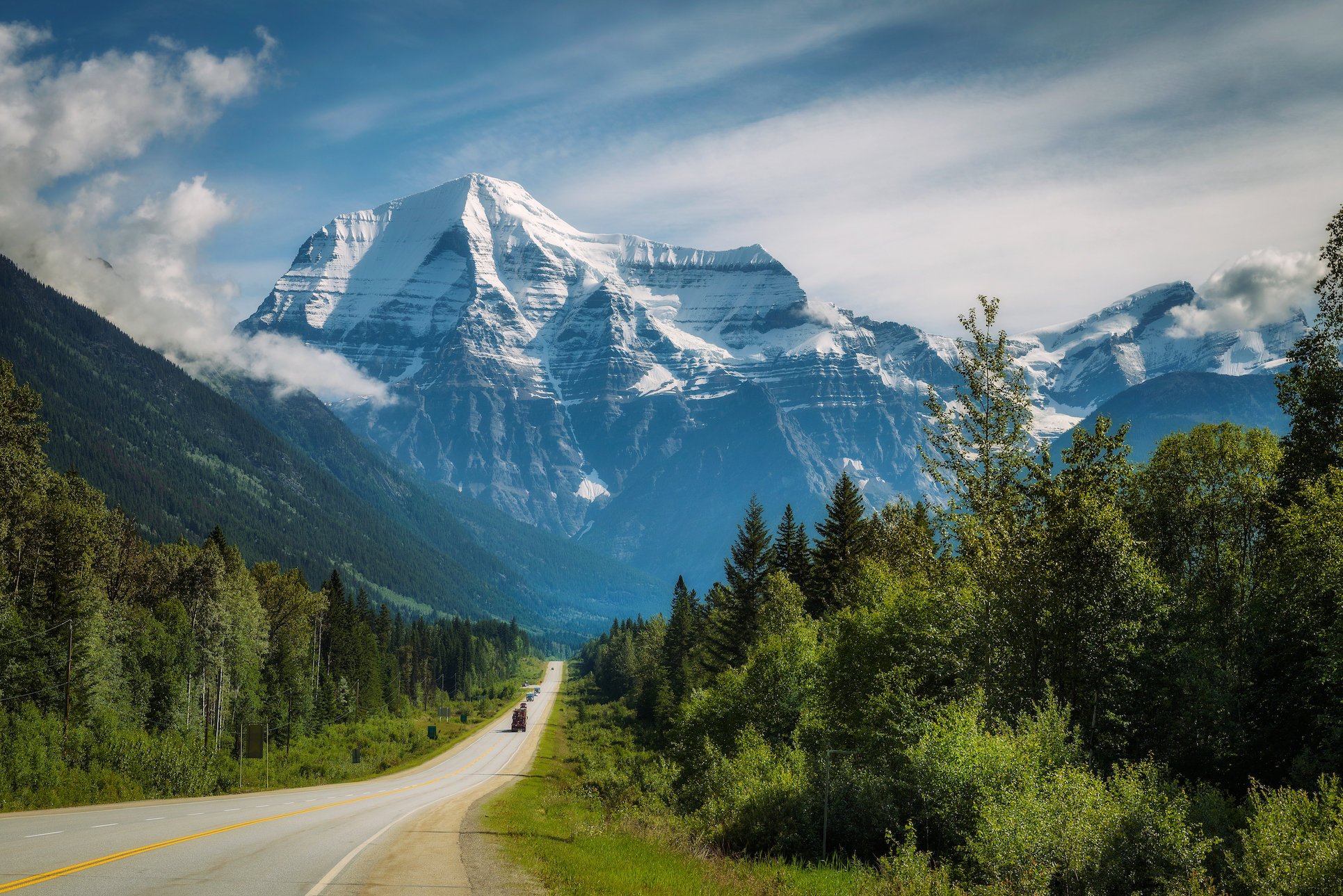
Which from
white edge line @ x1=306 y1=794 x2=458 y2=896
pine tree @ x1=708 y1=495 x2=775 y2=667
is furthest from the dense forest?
pine tree @ x1=708 y1=495 x2=775 y2=667

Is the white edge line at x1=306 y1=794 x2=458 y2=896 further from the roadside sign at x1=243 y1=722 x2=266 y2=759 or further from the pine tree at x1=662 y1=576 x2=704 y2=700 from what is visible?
the pine tree at x1=662 y1=576 x2=704 y2=700

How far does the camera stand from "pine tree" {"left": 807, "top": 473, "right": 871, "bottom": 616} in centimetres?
5744

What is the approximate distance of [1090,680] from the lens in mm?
24625

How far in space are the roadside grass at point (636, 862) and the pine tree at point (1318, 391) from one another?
20674 millimetres

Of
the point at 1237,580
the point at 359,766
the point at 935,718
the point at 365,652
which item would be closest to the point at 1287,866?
the point at 935,718

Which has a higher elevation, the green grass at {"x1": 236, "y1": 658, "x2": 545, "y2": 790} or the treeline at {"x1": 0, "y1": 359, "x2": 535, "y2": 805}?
the treeline at {"x1": 0, "y1": 359, "x2": 535, "y2": 805}

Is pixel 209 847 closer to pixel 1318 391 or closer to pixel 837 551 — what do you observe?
pixel 1318 391

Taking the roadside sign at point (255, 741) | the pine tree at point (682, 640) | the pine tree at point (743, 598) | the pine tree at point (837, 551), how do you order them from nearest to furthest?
the pine tree at point (837, 551), the pine tree at point (743, 598), the roadside sign at point (255, 741), the pine tree at point (682, 640)

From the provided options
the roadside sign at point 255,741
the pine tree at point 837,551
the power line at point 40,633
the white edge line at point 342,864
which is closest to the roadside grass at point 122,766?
the roadside sign at point 255,741

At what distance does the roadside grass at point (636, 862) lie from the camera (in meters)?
16.5

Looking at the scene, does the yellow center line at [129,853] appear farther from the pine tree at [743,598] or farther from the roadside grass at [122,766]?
the pine tree at [743,598]

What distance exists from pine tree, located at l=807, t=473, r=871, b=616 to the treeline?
131 ft

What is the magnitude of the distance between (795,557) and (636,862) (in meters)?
47.7

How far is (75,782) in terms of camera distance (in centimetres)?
3653
